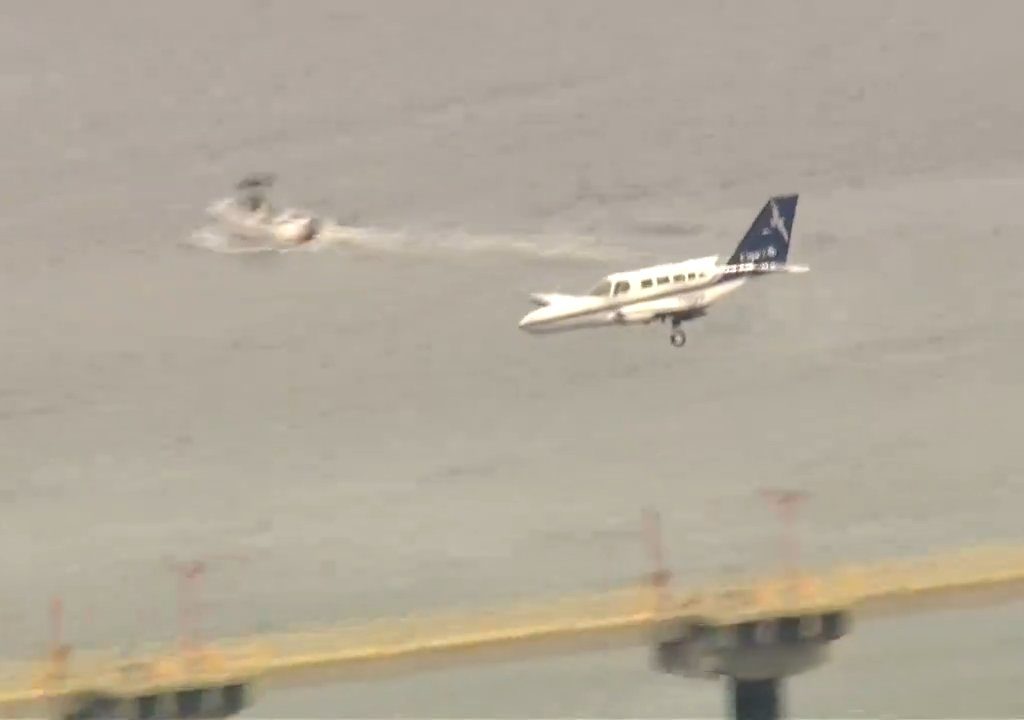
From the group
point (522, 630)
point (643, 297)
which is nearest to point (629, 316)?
point (643, 297)

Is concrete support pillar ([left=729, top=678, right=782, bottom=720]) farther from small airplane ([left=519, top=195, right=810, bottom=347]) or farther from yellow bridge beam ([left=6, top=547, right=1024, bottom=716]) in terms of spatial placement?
small airplane ([left=519, top=195, right=810, bottom=347])

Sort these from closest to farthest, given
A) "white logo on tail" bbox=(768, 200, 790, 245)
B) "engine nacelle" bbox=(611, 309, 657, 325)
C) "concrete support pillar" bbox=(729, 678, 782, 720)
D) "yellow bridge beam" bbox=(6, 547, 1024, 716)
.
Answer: "yellow bridge beam" bbox=(6, 547, 1024, 716) < "concrete support pillar" bbox=(729, 678, 782, 720) < "engine nacelle" bbox=(611, 309, 657, 325) < "white logo on tail" bbox=(768, 200, 790, 245)

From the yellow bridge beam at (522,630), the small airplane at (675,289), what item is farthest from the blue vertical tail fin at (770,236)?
the yellow bridge beam at (522,630)

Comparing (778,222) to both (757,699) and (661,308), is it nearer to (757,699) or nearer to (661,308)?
(661,308)

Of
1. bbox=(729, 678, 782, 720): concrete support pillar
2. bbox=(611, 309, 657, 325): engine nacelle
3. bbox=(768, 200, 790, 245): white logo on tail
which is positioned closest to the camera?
bbox=(729, 678, 782, 720): concrete support pillar

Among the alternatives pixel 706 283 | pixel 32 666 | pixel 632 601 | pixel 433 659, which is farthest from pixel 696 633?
pixel 32 666

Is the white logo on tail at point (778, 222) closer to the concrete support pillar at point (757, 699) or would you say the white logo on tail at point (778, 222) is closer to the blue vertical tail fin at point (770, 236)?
the blue vertical tail fin at point (770, 236)

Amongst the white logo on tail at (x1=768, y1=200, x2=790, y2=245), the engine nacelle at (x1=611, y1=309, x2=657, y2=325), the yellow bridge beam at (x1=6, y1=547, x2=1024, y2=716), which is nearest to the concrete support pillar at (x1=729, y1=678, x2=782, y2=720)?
the yellow bridge beam at (x1=6, y1=547, x2=1024, y2=716)
